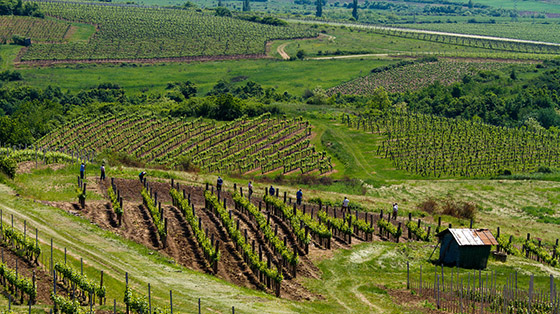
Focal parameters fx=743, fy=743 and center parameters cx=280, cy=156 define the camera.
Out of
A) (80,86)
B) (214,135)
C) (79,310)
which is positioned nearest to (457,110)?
(214,135)

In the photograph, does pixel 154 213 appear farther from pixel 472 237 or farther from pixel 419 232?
pixel 472 237

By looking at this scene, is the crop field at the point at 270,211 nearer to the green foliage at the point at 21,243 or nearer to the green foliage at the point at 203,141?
the green foliage at the point at 21,243

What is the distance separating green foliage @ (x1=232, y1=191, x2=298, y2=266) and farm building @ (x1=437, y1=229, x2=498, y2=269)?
35.7 feet

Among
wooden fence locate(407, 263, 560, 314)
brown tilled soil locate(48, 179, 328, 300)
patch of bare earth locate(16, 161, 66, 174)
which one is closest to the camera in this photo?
wooden fence locate(407, 263, 560, 314)

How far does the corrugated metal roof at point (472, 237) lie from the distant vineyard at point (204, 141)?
171 ft

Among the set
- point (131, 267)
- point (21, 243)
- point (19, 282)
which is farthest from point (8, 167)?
point (19, 282)

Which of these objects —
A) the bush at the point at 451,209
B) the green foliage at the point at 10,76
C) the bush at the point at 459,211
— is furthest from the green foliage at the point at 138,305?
the green foliage at the point at 10,76

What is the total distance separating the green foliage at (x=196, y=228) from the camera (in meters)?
47.3

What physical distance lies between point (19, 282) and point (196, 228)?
1596cm

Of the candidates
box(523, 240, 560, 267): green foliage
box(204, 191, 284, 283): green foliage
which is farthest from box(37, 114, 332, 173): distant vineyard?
box(523, 240, 560, 267): green foliage

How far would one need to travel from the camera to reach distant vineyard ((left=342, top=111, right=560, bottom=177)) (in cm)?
10469

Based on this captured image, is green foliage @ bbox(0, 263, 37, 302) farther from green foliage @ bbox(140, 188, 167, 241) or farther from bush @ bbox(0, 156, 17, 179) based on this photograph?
bush @ bbox(0, 156, 17, 179)

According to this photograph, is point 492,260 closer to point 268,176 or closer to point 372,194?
point 372,194

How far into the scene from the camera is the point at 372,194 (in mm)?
90312
